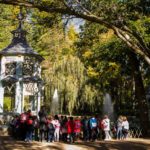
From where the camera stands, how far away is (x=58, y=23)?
1641 centimetres

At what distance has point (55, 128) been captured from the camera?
23.8m

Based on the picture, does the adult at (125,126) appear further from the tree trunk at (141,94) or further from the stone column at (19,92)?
the stone column at (19,92)

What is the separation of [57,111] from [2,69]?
1004 cm

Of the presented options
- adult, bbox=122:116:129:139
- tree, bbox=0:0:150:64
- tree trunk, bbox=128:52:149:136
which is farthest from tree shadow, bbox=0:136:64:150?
tree trunk, bbox=128:52:149:136

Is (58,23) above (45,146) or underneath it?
above

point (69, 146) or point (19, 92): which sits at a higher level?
point (19, 92)

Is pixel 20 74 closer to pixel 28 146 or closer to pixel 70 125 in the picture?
pixel 70 125

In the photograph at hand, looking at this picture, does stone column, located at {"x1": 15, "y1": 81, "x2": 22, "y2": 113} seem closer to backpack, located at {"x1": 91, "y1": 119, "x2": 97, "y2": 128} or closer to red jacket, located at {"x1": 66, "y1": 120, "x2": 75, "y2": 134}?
backpack, located at {"x1": 91, "y1": 119, "x2": 97, "y2": 128}

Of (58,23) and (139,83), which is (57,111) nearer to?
(139,83)

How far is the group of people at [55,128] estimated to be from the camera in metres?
23.3

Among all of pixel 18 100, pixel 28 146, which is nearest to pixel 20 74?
pixel 18 100

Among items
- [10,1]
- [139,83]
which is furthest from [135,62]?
[10,1]

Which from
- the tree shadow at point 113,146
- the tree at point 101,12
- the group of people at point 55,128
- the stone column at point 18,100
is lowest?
the tree shadow at point 113,146

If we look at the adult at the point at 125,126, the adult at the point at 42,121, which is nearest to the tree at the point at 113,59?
the adult at the point at 125,126
